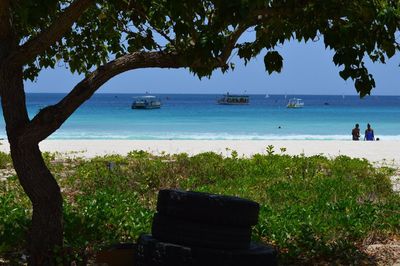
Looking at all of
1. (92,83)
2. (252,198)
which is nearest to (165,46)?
(92,83)

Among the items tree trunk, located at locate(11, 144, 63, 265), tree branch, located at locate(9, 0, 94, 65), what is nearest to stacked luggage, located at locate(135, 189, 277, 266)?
tree trunk, located at locate(11, 144, 63, 265)

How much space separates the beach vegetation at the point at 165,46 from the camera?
18.8ft

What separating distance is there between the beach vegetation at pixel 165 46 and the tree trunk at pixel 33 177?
0.4 inches

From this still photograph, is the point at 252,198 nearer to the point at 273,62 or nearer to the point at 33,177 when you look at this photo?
the point at 33,177

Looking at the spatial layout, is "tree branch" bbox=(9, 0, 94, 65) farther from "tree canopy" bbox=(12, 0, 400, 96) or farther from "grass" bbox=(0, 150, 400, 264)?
"grass" bbox=(0, 150, 400, 264)

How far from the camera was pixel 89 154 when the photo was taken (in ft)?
70.0

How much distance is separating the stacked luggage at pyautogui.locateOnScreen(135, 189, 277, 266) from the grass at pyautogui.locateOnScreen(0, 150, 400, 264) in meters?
1.35

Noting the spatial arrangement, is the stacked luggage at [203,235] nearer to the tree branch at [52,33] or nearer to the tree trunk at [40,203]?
the tree trunk at [40,203]

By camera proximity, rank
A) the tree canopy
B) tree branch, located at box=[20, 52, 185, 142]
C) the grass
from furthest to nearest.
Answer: the grass
tree branch, located at box=[20, 52, 185, 142]
the tree canopy

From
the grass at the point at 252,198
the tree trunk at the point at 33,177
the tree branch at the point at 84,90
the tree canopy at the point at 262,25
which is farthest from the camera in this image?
the grass at the point at 252,198

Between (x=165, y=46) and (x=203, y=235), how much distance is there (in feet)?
6.98

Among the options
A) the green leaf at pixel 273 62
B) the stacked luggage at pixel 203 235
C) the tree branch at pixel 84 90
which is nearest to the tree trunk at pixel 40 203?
the tree branch at pixel 84 90

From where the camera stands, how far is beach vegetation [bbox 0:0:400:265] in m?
5.73

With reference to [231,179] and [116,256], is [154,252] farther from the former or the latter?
[231,179]
